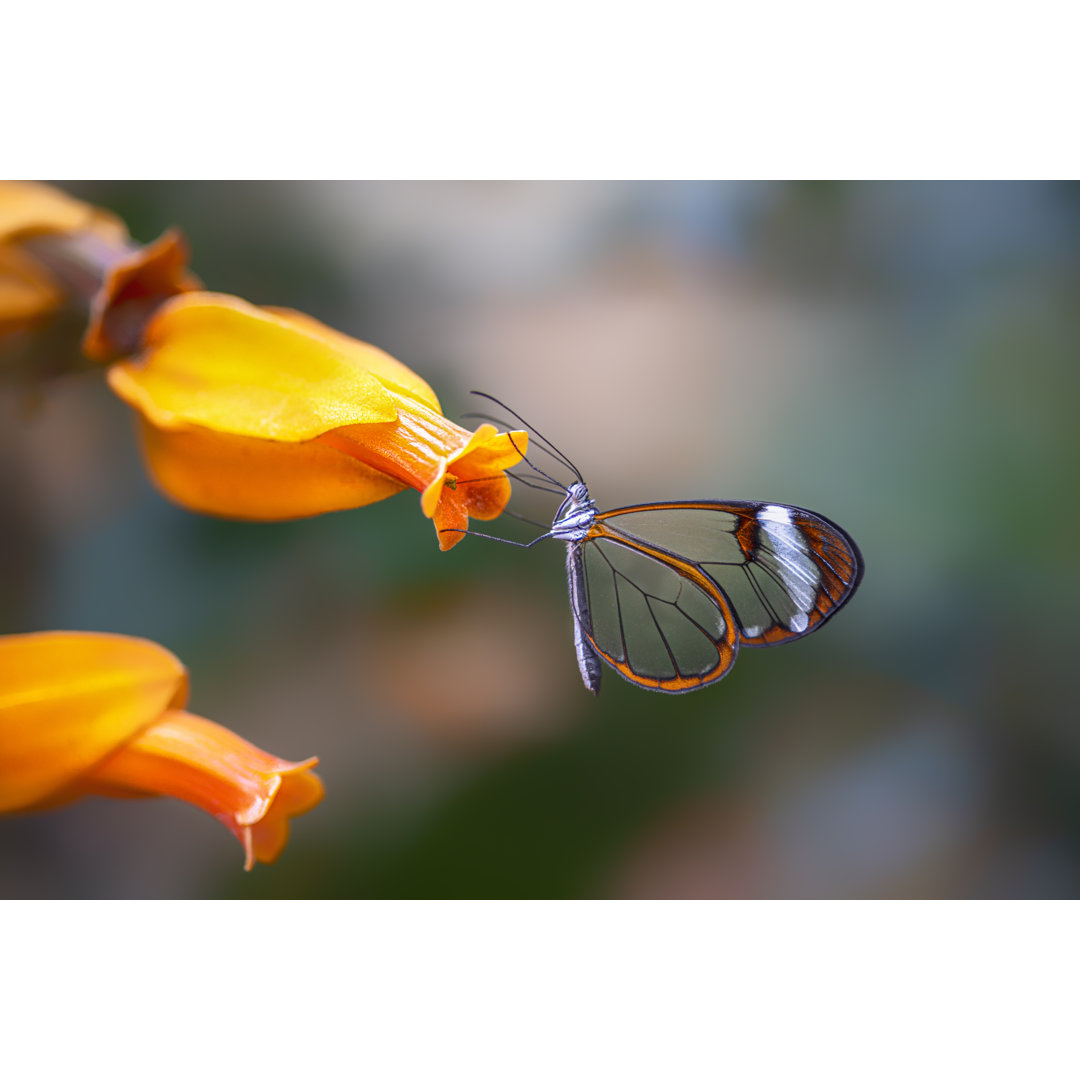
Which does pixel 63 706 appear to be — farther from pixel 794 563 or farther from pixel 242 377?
pixel 794 563

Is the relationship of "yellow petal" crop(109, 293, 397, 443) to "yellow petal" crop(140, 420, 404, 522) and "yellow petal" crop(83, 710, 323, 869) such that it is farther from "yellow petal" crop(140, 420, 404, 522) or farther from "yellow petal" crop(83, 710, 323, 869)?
"yellow petal" crop(83, 710, 323, 869)

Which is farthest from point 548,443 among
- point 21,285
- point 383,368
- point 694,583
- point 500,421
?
point 21,285

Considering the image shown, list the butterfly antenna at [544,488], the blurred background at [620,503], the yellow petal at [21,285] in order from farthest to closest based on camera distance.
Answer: the blurred background at [620,503] → the butterfly antenna at [544,488] → the yellow petal at [21,285]

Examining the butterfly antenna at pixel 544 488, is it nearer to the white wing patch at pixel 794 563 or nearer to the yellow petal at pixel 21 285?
the white wing patch at pixel 794 563

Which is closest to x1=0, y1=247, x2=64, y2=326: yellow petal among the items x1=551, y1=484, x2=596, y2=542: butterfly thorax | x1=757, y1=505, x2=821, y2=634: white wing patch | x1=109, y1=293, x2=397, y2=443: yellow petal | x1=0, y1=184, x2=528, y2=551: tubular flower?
x1=0, y1=184, x2=528, y2=551: tubular flower

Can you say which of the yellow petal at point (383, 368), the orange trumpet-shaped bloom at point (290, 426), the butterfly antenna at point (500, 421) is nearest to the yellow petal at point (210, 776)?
the orange trumpet-shaped bloom at point (290, 426)

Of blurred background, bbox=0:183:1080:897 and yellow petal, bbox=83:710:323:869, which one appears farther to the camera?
blurred background, bbox=0:183:1080:897

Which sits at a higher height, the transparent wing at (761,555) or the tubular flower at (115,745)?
the transparent wing at (761,555)
